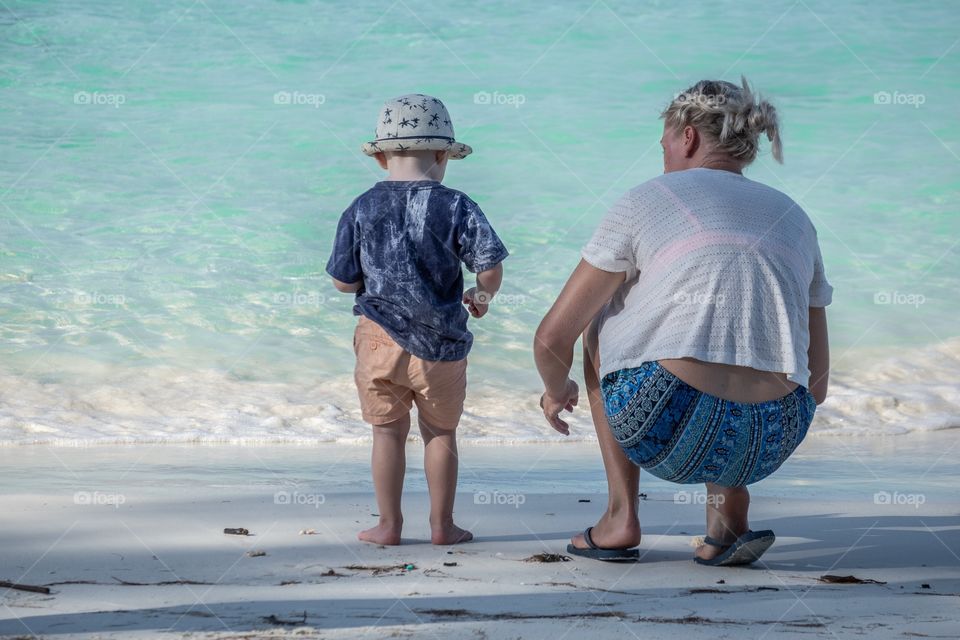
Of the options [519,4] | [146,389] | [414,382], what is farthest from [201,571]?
[519,4]

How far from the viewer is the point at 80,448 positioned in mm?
5488

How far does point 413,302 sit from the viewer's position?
3.05 meters

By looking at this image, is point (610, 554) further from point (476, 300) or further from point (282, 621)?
point (282, 621)

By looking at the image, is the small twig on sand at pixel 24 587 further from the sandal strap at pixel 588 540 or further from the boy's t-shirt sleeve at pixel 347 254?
the sandal strap at pixel 588 540

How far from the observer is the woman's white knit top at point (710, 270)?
7.84 ft

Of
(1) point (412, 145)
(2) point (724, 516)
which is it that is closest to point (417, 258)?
(1) point (412, 145)

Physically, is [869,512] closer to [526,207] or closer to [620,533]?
[620,533]

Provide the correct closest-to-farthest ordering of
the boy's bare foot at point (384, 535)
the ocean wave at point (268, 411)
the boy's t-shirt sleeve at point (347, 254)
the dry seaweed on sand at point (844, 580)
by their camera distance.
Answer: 1. the dry seaweed on sand at point (844, 580)
2. the boy's bare foot at point (384, 535)
3. the boy's t-shirt sleeve at point (347, 254)
4. the ocean wave at point (268, 411)

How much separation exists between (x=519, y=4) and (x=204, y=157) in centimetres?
624

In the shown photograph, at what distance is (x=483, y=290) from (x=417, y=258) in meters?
0.21

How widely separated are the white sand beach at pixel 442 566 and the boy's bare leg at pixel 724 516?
9cm

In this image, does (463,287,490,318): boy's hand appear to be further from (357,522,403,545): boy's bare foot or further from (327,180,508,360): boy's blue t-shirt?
(357,522,403,545): boy's bare foot

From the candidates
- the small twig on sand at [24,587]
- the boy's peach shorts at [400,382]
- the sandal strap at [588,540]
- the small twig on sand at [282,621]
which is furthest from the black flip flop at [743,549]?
the small twig on sand at [24,587]

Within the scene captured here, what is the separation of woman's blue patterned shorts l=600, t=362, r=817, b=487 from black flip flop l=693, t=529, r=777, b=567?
8.1 inches
